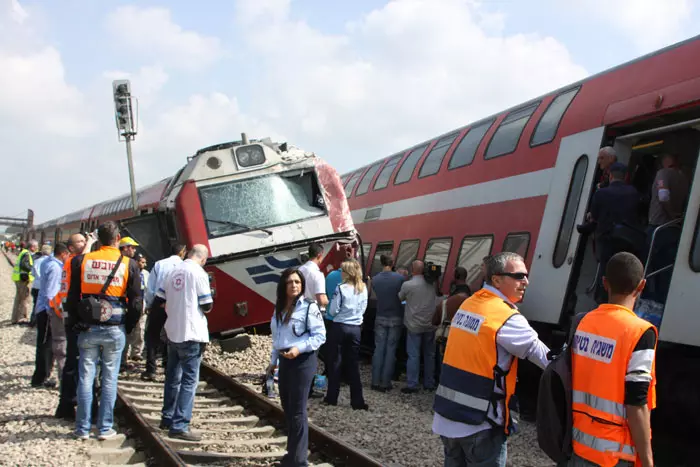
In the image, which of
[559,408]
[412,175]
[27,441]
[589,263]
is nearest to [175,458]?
[27,441]

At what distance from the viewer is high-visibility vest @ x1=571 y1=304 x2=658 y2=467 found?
126 inches

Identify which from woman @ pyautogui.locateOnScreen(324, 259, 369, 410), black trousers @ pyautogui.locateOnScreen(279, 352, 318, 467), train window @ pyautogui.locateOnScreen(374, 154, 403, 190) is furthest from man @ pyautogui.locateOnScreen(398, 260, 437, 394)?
train window @ pyautogui.locateOnScreen(374, 154, 403, 190)

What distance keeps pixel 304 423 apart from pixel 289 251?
5983 mm

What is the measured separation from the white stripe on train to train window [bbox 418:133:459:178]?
50 centimetres

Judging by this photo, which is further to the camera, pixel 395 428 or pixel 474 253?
pixel 474 253

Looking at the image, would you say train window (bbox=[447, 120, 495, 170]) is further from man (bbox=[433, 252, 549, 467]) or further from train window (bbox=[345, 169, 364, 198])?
man (bbox=[433, 252, 549, 467])

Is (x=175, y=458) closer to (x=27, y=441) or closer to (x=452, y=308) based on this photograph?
(x=27, y=441)

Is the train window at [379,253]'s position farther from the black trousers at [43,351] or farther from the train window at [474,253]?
the black trousers at [43,351]

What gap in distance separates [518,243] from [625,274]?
20.3 ft

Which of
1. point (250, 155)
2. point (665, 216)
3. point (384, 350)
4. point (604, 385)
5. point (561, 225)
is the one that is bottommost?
point (384, 350)

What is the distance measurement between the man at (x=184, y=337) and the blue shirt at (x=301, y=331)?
54.5 inches

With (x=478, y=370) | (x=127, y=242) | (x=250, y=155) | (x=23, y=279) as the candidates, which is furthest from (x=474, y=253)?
(x=23, y=279)

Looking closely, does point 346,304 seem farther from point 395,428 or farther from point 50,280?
point 50,280

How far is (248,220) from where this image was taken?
1159cm
